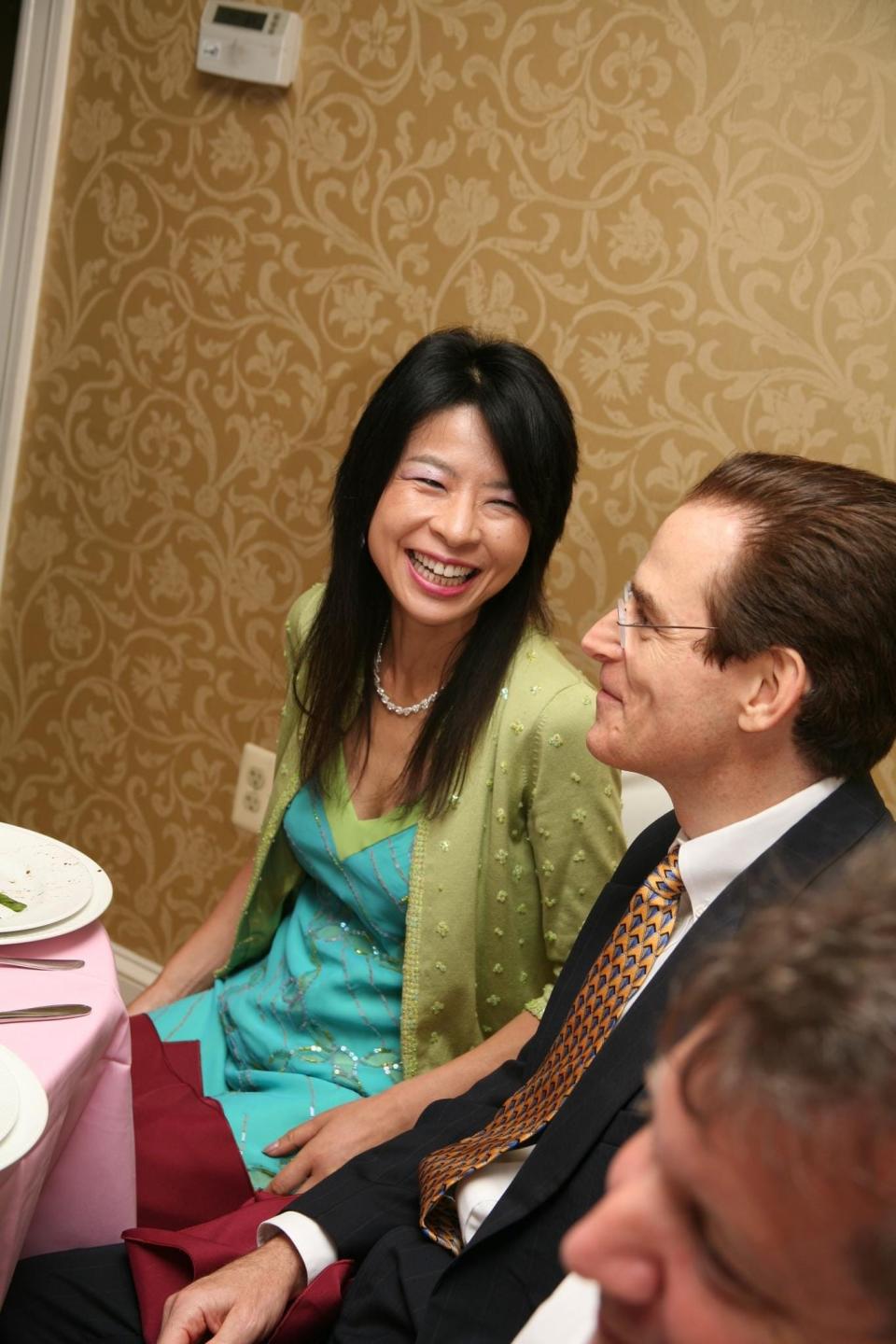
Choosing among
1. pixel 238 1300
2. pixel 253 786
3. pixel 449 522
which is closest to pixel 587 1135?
pixel 238 1300

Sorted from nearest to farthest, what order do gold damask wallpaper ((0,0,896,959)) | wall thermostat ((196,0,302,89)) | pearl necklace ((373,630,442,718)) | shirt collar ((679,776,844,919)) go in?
shirt collar ((679,776,844,919)) < pearl necklace ((373,630,442,718)) < gold damask wallpaper ((0,0,896,959)) < wall thermostat ((196,0,302,89))

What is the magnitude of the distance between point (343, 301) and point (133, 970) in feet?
5.25

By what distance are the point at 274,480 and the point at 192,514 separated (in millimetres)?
237

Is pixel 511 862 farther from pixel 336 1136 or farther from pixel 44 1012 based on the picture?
pixel 44 1012

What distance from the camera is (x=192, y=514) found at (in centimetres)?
294

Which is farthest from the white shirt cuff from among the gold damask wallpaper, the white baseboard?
the white baseboard

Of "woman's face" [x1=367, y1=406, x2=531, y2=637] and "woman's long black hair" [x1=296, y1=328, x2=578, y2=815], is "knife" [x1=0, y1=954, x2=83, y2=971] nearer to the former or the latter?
"woman's long black hair" [x1=296, y1=328, x2=578, y2=815]

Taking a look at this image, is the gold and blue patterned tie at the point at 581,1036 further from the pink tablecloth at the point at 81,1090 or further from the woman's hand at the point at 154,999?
the woman's hand at the point at 154,999

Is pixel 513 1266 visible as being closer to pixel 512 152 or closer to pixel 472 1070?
pixel 472 1070

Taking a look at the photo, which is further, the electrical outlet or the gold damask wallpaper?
the electrical outlet

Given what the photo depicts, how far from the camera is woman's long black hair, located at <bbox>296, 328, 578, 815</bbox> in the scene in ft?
6.02

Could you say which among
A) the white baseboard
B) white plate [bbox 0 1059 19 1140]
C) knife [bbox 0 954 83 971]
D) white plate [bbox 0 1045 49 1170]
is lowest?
the white baseboard

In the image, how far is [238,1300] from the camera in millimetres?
1293

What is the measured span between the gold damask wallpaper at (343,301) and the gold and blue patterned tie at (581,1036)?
1.08m
